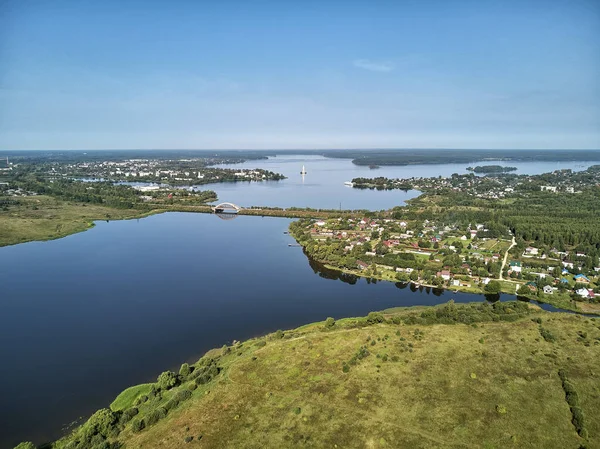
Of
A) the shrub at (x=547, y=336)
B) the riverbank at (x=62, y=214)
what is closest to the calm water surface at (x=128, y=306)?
the riverbank at (x=62, y=214)

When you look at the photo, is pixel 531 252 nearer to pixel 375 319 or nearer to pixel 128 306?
pixel 375 319

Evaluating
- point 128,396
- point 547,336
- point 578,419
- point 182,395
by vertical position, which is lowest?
point 128,396

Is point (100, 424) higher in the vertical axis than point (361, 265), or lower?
lower

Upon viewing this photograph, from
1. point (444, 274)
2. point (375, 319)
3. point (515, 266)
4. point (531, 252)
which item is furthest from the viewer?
point (531, 252)

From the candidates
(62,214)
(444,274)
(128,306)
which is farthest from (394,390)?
(62,214)

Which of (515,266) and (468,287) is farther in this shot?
(515,266)

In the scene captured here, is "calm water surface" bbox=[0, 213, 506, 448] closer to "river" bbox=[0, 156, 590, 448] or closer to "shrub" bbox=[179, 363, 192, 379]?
"river" bbox=[0, 156, 590, 448]

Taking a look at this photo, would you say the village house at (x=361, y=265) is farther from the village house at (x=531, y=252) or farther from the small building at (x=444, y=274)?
the village house at (x=531, y=252)

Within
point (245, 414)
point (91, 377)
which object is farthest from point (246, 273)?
point (245, 414)
